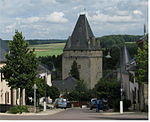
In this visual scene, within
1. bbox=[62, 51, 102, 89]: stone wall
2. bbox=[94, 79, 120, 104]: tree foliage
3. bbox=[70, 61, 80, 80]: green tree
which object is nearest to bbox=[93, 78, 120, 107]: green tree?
bbox=[94, 79, 120, 104]: tree foliage

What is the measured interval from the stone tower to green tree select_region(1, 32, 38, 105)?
3367 inches

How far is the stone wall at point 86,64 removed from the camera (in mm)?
123062

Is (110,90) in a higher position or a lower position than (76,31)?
lower

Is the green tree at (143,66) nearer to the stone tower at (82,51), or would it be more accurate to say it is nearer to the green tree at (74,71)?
the green tree at (74,71)

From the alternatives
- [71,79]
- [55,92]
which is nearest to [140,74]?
[55,92]

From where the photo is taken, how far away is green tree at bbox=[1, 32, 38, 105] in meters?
37.3

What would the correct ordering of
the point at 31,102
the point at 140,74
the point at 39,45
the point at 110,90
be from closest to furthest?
the point at 140,74 < the point at 39,45 < the point at 31,102 < the point at 110,90

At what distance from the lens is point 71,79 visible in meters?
116

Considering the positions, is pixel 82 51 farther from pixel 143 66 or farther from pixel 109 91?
pixel 143 66

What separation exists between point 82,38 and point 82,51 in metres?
3.59

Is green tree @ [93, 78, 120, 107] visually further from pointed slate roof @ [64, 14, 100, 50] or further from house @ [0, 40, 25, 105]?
pointed slate roof @ [64, 14, 100, 50]

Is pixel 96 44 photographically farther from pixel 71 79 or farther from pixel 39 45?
pixel 39 45

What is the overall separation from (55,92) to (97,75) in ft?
195

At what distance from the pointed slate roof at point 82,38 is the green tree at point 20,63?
8604 cm
